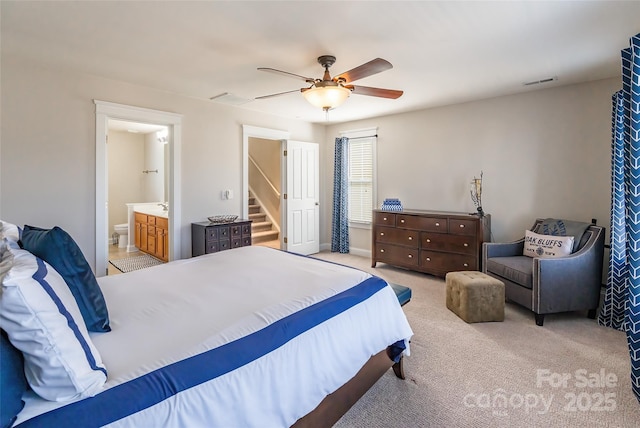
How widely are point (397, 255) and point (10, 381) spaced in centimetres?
459

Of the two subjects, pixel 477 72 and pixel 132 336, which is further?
pixel 477 72

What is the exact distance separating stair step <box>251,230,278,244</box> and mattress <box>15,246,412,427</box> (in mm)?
4329

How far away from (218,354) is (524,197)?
14.5ft

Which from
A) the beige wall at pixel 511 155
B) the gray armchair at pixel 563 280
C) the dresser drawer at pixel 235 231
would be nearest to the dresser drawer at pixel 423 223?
the beige wall at pixel 511 155

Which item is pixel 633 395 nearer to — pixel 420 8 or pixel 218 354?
pixel 218 354

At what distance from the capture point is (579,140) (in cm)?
379

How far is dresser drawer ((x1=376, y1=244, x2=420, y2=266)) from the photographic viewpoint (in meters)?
4.75

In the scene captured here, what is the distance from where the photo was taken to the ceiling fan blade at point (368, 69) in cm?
231

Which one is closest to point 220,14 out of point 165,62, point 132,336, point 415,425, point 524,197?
point 165,62

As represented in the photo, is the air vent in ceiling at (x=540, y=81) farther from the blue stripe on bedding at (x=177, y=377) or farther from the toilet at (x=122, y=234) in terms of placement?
the toilet at (x=122, y=234)

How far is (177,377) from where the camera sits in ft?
3.61

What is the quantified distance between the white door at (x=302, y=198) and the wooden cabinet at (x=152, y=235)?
1.97 metres

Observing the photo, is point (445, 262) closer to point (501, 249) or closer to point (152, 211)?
point (501, 249)

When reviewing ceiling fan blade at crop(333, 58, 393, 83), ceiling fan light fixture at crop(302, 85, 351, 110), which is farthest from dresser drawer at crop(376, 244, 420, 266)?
ceiling fan blade at crop(333, 58, 393, 83)
